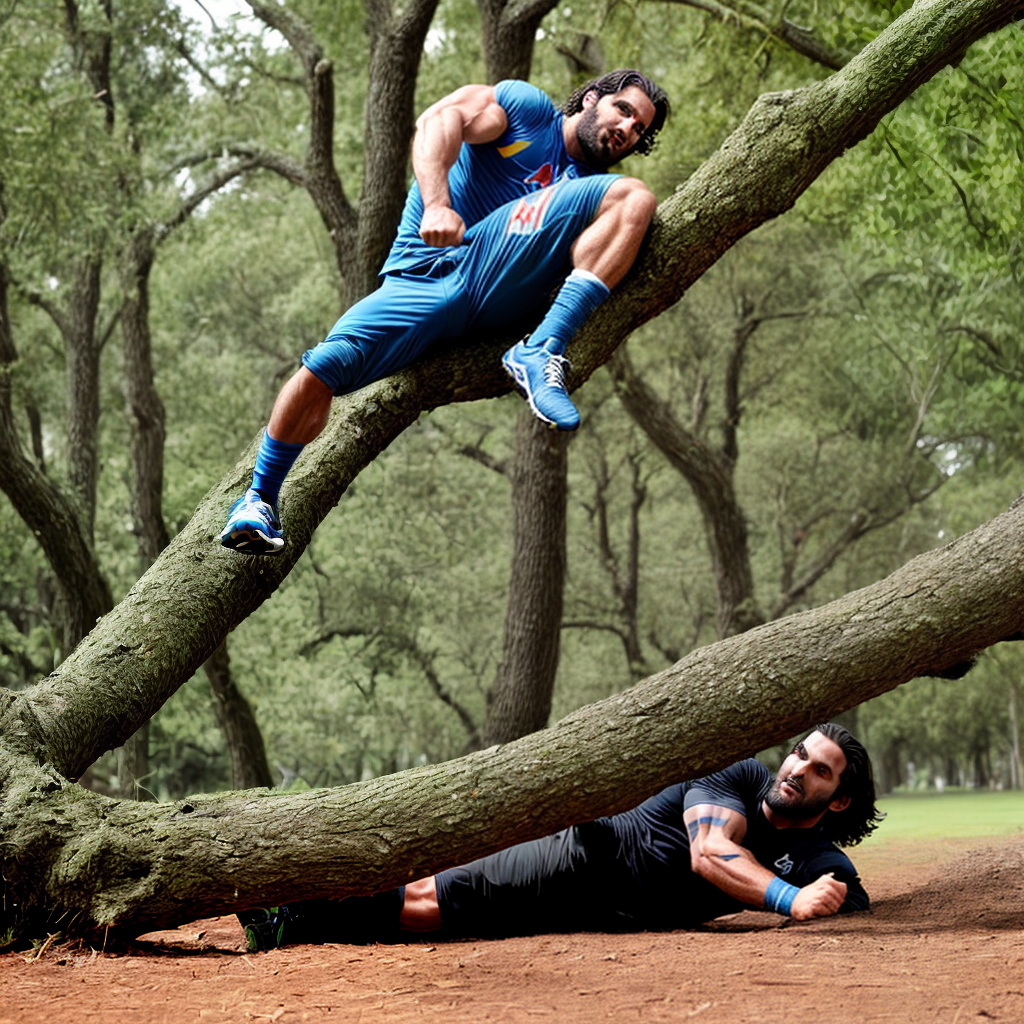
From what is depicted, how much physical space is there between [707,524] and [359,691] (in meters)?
10.3

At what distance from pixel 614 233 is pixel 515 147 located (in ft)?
1.83

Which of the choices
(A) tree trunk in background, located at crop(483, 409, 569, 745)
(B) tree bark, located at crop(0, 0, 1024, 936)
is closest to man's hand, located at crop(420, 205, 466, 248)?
(B) tree bark, located at crop(0, 0, 1024, 936)

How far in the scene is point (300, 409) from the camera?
14.2 feet

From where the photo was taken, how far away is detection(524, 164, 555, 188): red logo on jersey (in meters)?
4.80

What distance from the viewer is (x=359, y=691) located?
894 inches

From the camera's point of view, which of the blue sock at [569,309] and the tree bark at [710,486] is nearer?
the blue sock at [569,309]

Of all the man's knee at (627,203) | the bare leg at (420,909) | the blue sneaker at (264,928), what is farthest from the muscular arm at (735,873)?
the man's knee at (627,203)

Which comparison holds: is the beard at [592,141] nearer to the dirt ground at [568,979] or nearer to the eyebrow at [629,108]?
the eyebrow at [629,108]

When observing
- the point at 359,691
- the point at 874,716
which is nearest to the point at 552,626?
the point at 359,691

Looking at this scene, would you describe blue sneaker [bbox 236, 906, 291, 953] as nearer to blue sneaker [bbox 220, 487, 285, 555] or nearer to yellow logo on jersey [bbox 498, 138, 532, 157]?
blue sneaker [bbox 220, 487, 285, 555]

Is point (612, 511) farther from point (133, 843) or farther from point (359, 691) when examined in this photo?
point (133, 843)

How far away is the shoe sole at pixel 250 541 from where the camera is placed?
414 centimetres

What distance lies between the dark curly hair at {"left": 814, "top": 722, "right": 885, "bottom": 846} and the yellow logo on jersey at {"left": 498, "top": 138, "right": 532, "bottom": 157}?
248cm

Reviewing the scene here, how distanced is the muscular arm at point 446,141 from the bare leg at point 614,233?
1.52 feet
